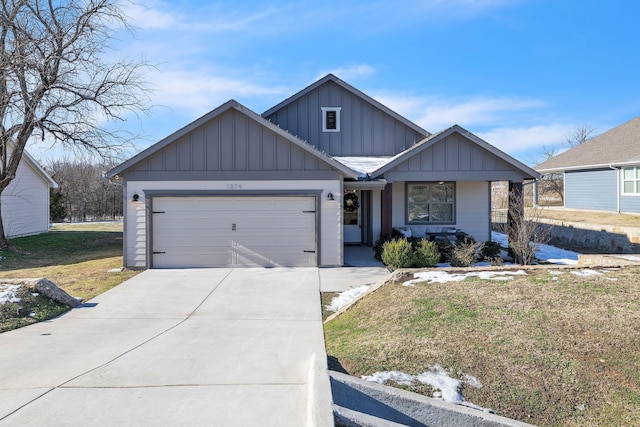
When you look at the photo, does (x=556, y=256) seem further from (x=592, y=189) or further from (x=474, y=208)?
(x=592, y=189)

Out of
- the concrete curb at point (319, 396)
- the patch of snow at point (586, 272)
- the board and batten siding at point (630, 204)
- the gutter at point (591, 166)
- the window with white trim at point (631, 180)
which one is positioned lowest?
the concrete curb at point (319, 396)

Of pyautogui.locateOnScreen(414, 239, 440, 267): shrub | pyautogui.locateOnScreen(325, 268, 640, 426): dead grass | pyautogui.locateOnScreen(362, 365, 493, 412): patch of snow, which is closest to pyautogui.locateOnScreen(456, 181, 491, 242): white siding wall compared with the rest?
pyautogui.locateOnScreen(414, 239, 440, 267): shrub

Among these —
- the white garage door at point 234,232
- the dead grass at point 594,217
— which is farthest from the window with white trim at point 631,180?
the white garage door at point 234,232

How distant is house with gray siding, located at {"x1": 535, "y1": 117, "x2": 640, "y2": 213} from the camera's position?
64.2ft

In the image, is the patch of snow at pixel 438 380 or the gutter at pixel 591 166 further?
the gutter at pixel 591 166

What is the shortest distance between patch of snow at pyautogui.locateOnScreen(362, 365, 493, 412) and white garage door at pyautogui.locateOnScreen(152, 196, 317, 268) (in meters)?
7.58

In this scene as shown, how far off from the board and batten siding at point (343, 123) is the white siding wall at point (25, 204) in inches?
487

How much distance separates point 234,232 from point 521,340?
840 cm

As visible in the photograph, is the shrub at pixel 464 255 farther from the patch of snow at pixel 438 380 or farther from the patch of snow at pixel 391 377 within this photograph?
the patch of snow at pixel 391 377

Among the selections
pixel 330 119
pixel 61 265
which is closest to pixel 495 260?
pixel 330 119

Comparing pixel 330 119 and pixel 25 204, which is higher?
pixel 330 119

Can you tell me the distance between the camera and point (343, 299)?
330 inches

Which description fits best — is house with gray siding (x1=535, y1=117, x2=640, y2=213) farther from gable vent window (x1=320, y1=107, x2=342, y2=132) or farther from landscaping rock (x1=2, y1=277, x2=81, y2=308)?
landscaping rock (x1=2, y1=277, x2=81, y2=308)

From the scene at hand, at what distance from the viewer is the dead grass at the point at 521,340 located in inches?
168
